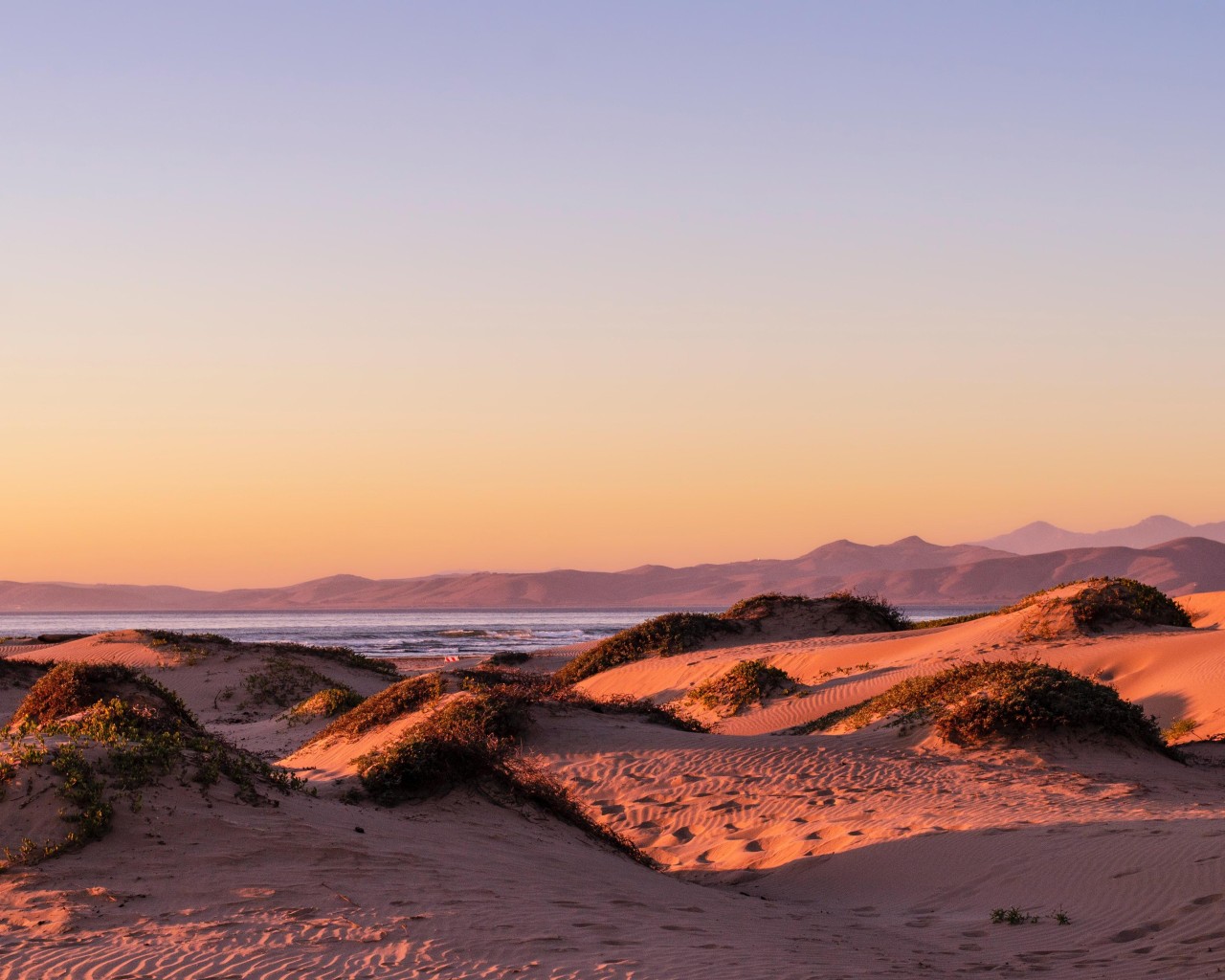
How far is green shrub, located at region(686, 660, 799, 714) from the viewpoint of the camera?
2459 centimetres

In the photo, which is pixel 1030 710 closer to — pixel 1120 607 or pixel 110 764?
pixel 110 764

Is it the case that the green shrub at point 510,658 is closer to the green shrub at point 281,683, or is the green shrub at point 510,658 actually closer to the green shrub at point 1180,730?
the green shrub at point 281,683

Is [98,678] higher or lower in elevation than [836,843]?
higher

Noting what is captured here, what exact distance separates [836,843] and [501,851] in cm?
395

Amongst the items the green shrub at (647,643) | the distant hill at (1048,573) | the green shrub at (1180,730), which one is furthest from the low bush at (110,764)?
the distant hill at (1048,573)

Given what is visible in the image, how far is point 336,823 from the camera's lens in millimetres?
9406

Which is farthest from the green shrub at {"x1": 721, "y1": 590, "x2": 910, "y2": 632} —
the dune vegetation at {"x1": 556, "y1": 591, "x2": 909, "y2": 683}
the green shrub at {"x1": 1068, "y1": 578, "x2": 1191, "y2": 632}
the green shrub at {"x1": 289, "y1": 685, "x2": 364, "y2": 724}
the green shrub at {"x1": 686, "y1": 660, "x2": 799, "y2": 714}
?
the green shrub at {"x1": 289, "y1": 685, "x2": 364, "y2": 724}

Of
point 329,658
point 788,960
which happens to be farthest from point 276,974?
point 329,658

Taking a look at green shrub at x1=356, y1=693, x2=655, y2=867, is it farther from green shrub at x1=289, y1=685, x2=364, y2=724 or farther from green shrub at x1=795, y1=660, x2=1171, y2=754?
green shrub at x1=289, y1=685, x2=364, y2=724

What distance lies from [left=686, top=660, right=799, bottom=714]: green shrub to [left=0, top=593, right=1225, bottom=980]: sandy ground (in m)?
7.44

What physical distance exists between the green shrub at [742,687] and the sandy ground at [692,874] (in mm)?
7436

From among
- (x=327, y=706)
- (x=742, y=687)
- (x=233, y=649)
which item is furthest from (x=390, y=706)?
(x=233, y=649)

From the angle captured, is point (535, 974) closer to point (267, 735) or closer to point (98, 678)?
point (98, 678)

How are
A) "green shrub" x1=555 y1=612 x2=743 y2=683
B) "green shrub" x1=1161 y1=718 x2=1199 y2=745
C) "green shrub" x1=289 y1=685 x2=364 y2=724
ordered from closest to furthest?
"green shrub" x1=1161 y1=718 x2=1199 y2=745 → "green shrub" x1=289 y1=685 x2=364 y2=724 → "green shrub" x1=555 y1=612 x2=743 y2=683
